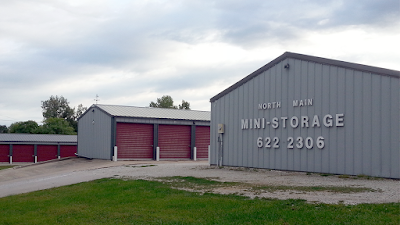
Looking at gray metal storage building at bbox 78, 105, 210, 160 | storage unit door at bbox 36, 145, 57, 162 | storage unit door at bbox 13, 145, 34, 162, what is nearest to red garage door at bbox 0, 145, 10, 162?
storage unit door at bbox 13, 145, 34, 162

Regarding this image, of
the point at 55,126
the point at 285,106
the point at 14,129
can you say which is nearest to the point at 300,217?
the point at 285,106

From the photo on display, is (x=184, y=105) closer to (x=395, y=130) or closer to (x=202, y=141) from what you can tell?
(x=202, y=141)

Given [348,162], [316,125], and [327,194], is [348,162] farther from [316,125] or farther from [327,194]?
→ [327,194]

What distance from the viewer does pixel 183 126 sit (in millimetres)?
34750

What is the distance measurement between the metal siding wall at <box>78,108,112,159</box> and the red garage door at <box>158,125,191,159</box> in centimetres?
407

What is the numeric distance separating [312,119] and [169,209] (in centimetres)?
951

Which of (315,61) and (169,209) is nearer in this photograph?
(169,209)

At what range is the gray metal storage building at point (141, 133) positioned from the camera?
103 feet

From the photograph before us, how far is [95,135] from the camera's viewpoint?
33.7 meters

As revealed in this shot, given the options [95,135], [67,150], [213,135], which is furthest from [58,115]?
[213,135]

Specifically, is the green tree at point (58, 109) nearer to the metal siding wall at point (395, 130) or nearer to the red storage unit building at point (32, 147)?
the red storage unit building at point (32, 147)

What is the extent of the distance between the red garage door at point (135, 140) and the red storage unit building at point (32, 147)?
19.7 metres

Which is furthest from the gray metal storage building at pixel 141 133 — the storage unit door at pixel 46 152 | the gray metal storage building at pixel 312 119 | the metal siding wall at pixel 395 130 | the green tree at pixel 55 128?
the green tree at pixel 55 128

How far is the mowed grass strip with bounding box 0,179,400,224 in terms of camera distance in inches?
332
